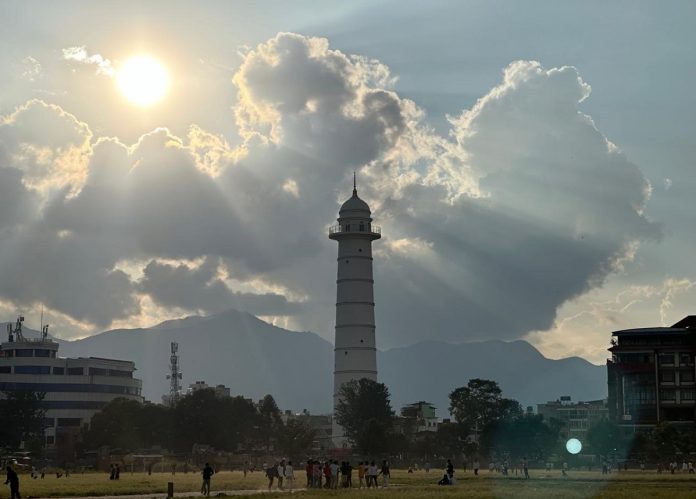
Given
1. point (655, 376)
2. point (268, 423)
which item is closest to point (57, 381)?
point (268, 423)

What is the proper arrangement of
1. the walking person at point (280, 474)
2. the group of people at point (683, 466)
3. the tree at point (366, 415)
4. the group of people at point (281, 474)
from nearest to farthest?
the group of people at point (281, 474)
the walking person at point (280, 474)
the group of people at point (683, 466)
the tree at point (366, 415)

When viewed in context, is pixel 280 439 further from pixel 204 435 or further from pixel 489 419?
pixel 489 419

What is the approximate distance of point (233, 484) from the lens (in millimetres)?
78625

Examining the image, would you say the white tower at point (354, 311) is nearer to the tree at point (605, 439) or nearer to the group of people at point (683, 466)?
the tree at point (605, 439)

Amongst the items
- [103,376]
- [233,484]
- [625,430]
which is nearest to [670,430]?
[625,430]

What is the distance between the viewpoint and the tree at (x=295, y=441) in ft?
484

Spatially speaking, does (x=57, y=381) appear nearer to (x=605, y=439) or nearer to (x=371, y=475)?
(x=605, y=439)

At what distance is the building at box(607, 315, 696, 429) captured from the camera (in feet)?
524

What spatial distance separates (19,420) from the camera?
5930 inches

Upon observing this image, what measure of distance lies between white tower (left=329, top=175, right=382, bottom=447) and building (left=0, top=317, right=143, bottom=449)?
4612 centimetres

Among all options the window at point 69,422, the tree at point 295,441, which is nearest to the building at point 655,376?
the tree at point 295,441

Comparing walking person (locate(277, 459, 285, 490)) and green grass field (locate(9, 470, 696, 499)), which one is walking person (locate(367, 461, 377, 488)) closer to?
green grass field (locate(9, 470, 696, 499))

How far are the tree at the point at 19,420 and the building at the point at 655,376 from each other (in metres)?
80.3

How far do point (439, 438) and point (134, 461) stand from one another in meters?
46.9
